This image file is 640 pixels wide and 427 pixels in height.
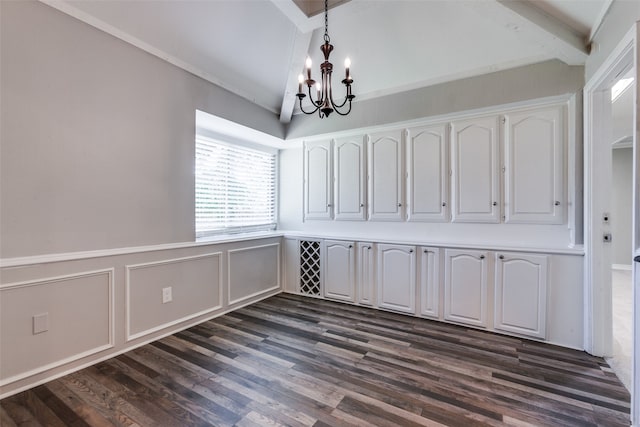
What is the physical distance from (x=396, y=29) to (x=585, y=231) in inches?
100

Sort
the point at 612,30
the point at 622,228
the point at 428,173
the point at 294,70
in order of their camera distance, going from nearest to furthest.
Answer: the point at 612,30 < the point at 428,173 < the point at 294,70 < the point at 622,228

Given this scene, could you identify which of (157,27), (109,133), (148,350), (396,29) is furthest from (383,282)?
(157,27)

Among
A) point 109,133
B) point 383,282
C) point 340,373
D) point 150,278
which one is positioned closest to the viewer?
point 340,373

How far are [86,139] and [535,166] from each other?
386cm

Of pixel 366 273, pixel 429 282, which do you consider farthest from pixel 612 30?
pixel 366 273

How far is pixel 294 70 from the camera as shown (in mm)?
3451

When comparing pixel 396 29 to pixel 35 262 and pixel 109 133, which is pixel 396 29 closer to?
pixel 109 133

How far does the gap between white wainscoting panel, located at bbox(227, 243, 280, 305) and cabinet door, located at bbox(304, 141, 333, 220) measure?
76cm

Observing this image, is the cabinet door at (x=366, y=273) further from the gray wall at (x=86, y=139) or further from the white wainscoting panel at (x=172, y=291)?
the gray wall at (x=86, y=139)

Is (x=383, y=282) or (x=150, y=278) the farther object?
(x=383, y=282)

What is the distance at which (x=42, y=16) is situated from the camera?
1.98 meters

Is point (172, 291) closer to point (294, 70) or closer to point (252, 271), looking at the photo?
point (252, 271)

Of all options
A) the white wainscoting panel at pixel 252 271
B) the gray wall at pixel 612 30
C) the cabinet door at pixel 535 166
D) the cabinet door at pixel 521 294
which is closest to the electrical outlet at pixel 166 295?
the white wainscoting panel at pixel 252 271

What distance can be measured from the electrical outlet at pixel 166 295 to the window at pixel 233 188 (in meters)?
0.83
